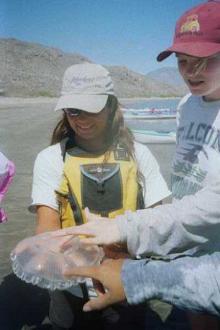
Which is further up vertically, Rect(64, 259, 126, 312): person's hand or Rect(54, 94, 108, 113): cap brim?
→ Rect(54, 94, 108, 113): cap brim

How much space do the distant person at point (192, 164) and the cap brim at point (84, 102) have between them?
0.36m

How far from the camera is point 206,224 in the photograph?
149 centimetres

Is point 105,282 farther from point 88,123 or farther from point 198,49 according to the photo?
point 88,123

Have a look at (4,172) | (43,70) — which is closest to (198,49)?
(4,172)

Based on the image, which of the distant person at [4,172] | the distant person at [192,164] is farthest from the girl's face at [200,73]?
the distant person at [4,172]

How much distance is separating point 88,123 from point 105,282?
39.5 inches

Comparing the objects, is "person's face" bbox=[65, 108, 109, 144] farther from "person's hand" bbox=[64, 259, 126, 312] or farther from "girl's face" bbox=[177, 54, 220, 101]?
"person's hand" bbox=[64, 259, 126, 312]

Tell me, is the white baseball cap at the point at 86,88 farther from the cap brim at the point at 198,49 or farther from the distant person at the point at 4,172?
the distant person at the point at 4,172

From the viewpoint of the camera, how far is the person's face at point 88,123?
2.18 metres

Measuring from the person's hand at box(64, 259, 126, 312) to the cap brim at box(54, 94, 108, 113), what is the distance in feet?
3.03

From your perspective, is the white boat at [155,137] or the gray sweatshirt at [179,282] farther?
the white boat at [155,137]

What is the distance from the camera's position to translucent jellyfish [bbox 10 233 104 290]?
4.87 ft

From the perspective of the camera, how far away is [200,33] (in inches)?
68.4

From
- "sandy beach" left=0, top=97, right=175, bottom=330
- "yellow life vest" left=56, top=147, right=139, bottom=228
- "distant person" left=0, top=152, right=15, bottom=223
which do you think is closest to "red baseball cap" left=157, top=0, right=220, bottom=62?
"yellow life vest" left=56, top=147, right=139, bottom=228
